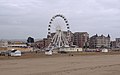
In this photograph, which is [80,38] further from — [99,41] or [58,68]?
[58,68]

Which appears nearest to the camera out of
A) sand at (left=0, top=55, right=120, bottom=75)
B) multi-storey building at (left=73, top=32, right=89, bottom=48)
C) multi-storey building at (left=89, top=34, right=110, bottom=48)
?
sand at (left=0, top=55, right=120, bottom=75)

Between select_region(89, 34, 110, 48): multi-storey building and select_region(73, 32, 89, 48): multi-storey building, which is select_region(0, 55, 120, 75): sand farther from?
select_region(89, 34, 110, 48): multi-storey building

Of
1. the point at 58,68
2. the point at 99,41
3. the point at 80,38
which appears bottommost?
the point at 58,68

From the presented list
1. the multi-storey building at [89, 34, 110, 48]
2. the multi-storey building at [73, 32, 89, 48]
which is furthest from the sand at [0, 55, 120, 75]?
the multi-storey building at [89, 34, 110, 48]

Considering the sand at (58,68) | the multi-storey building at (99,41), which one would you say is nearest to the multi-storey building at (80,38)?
the multi-storey building at (99,41)

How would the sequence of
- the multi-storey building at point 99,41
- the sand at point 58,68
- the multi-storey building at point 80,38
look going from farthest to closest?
the multi-storey building at point 99,41, the multi-storey building at point 80,38, the sand at point 58,68

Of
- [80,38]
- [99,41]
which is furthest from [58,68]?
[99,41]

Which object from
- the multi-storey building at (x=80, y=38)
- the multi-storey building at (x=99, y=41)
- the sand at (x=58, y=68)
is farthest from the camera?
the multi-storey building at (x=99, y=41)

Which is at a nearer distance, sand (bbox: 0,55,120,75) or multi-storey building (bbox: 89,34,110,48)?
sand (bbox: 0,55,120,75)

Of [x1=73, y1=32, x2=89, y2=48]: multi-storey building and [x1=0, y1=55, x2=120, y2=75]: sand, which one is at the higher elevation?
[x1=73, y1=32, x2=89, y2=48]: multi-storey building

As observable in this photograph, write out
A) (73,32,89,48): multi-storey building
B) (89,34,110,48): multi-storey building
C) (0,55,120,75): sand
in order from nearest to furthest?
(0,55,120,75): sand < (73,32,89,48): multi-storey building < (89,34,110,48): multi-storey building

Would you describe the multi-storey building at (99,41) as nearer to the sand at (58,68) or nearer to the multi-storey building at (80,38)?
the multi-storey building at (80,38)

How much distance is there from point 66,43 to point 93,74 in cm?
5427

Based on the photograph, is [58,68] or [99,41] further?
[99,41]
